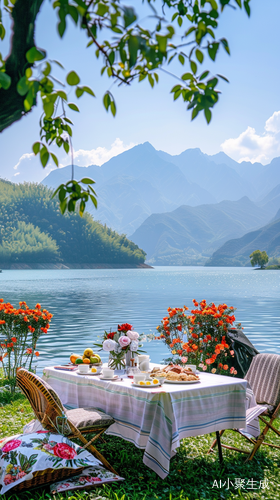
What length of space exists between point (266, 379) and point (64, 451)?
2.16 m

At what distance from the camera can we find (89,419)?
3842 millimetres

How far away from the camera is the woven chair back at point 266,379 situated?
4.61 metres

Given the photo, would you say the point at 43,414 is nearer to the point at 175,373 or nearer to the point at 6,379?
the point at 175,373

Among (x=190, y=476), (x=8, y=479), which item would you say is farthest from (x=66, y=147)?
(x=190, y=476)

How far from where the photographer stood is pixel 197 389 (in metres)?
3.83

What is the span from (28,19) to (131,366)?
317 cm

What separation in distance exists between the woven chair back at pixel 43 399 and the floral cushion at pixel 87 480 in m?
0.39

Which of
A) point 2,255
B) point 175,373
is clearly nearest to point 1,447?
point 175,373

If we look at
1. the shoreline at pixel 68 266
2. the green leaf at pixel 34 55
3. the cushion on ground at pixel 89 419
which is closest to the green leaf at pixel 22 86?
the green leaf at pixel 34 55

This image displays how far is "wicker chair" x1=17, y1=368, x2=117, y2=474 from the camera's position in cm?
367

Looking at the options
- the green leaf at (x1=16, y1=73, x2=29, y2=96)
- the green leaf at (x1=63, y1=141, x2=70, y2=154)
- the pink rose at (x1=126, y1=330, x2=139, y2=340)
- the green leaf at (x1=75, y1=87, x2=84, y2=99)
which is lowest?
the pink rose at (x1=126, y1=330, x2=139, y2=340)

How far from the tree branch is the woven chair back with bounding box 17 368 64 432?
1.95m

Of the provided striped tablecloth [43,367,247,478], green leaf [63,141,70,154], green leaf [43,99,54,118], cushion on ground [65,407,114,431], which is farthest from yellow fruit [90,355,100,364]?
green leaf [43,99,54,118]

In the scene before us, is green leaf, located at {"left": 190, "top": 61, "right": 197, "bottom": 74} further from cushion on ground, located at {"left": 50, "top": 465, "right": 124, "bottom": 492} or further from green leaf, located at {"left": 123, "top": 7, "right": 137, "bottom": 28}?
cushion on ground, located at {"left": 50, "top": 465, "right": 124, "bottom": 492}
